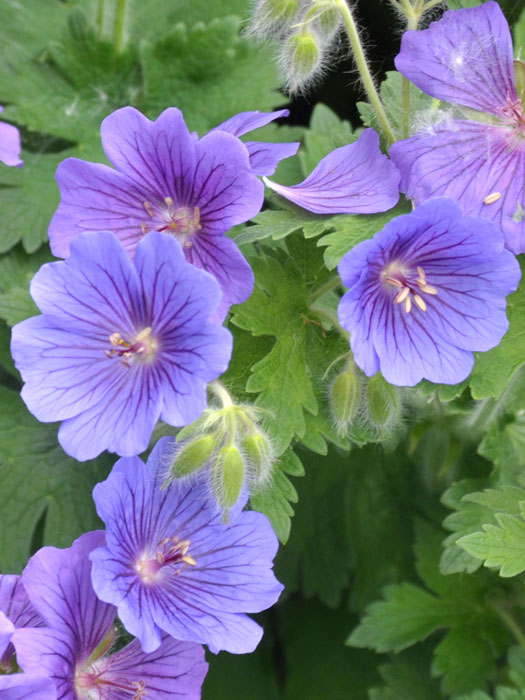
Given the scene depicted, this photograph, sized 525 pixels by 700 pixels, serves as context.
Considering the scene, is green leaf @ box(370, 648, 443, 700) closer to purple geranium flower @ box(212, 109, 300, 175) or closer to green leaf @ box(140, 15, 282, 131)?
purple geranium flower @ box(212, 109, 300, 175)

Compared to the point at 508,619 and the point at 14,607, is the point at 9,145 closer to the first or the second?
the point at 14,607

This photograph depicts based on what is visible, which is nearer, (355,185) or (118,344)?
(118,344)

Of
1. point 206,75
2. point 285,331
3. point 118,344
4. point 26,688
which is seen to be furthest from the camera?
point 206,75

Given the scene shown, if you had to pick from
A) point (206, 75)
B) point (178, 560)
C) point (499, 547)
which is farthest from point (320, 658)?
point (206, 75)

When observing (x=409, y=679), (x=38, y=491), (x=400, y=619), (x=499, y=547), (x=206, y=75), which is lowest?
(x=409, y=679)

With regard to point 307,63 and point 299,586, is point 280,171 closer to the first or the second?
point 307,63

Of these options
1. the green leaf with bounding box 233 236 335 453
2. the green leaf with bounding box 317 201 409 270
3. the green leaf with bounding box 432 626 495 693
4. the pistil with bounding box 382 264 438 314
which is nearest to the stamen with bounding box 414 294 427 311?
the pistil with bounding box 382 264 438 314

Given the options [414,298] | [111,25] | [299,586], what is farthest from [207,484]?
[111,25]

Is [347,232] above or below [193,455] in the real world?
above
